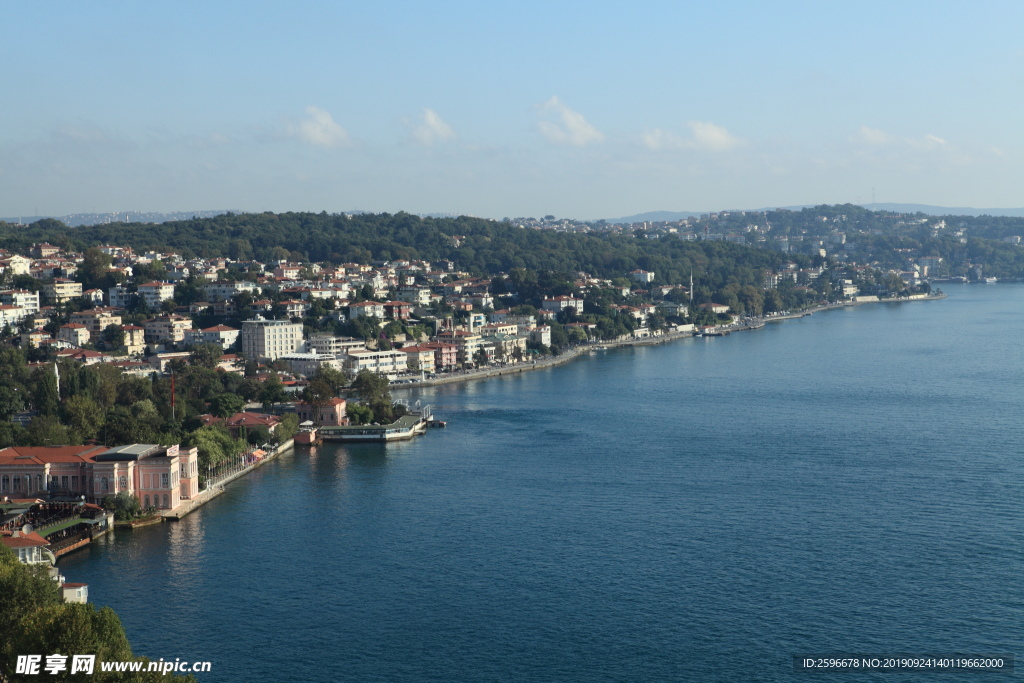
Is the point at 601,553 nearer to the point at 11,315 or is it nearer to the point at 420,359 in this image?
the point at 420,359

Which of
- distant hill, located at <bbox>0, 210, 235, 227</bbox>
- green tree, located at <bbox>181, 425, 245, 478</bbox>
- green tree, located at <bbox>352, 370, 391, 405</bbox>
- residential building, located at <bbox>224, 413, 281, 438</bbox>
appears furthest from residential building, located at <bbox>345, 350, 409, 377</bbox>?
distant hill, located at <bbox>0, 210, 235, 227</bbox>

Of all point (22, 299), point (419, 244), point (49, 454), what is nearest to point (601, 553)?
point (49, 454)

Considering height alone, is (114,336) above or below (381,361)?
above

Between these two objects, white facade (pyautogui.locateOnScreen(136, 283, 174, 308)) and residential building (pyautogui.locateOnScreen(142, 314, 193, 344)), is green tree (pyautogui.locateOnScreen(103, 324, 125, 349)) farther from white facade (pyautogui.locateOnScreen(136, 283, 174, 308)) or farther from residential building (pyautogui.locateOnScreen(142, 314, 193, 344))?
white facade (pyautogui.locateOnScreen(136, 283, 174, 308))

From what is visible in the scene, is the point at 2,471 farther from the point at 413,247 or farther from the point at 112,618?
the point at 413,247

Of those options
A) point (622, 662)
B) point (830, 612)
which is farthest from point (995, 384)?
point (622, 662)

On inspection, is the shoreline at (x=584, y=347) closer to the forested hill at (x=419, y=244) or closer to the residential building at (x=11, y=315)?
the forested hill at (x=419, y=244)
